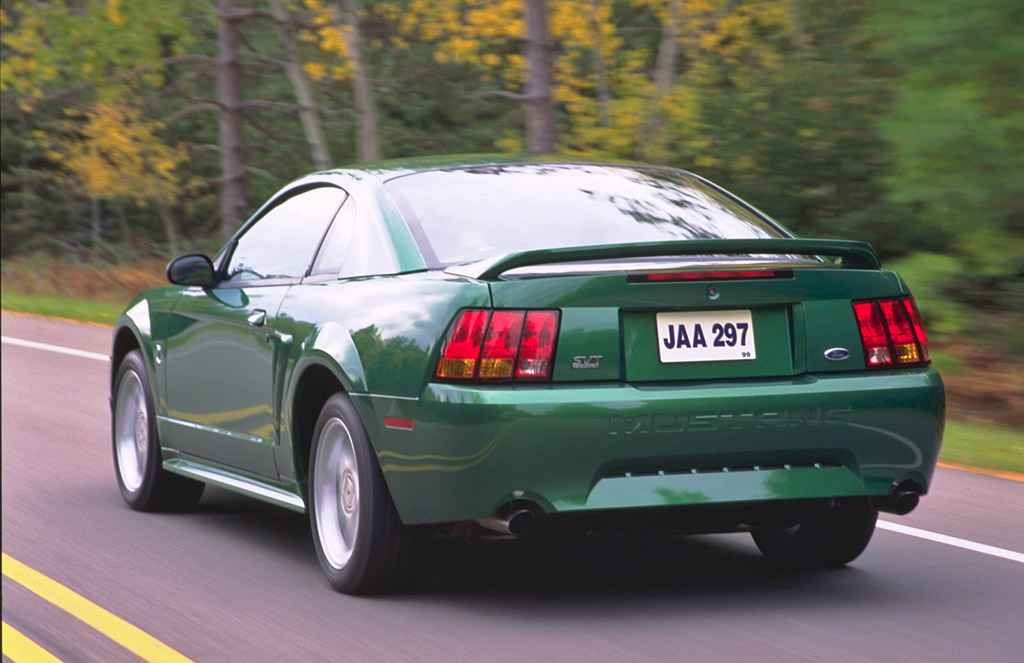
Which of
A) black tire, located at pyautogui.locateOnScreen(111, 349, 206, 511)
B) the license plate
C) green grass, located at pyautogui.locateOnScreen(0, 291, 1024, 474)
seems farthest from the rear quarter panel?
green grass, located at pyautogui.locateOnScreen(0, 291, 1024, 474)

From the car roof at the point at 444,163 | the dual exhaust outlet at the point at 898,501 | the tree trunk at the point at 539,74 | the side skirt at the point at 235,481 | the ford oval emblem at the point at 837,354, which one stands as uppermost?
the tree trunk at the point at 539,74

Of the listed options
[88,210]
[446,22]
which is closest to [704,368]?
[446,22]

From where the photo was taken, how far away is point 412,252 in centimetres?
549

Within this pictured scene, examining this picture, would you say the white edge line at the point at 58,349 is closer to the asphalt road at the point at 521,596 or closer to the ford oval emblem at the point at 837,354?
the asphalt road at the point at 521,596

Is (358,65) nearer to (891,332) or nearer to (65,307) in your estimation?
(65,307)

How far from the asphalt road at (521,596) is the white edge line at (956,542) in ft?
0.24

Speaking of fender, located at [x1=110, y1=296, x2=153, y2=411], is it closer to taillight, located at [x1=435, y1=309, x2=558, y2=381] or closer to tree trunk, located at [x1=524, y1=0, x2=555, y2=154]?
taillight, located at [x1=435, y1=309, x2=558, y2=381]

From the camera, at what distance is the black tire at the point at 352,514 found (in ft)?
17.4

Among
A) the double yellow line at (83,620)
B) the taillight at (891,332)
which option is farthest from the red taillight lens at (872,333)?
the double yellow line at (83,620)

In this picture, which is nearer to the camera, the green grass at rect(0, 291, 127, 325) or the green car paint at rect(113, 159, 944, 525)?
the green car paint at rect(113, 159, 944, 525)

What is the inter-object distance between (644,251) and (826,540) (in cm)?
159

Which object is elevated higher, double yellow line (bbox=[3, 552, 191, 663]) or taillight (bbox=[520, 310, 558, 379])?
taillight (bbox=[520, 310, 558, 379])

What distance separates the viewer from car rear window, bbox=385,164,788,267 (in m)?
5.53

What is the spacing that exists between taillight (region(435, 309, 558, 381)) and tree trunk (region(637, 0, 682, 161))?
16273 millimetres
